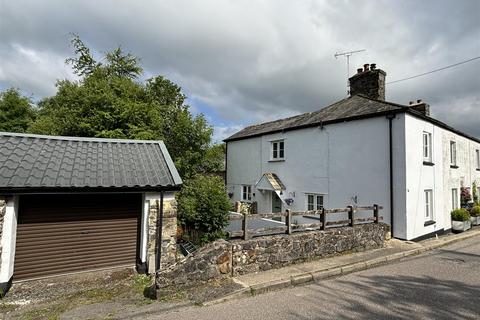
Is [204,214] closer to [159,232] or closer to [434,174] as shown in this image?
[159,232]

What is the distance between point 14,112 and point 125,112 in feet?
63.3

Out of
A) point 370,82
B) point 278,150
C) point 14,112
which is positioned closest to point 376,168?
point 370,82

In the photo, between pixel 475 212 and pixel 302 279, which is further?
pixel 475 212

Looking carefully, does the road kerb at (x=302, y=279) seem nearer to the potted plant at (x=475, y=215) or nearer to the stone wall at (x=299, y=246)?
the stone wall at (x=299, y=246)

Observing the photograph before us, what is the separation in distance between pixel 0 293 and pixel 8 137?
A: 434 centimetres

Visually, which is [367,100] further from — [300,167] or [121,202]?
[121,202]

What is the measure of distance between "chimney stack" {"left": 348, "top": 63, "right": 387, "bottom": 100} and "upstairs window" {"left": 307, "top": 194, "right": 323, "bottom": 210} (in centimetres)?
590

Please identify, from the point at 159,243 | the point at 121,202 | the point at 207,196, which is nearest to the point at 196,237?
the point at 207,196

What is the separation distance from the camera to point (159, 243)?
7.13 metres

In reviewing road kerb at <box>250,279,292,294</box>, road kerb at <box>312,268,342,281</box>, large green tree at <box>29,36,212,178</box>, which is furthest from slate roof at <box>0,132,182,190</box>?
large green tree at <box>29,36,212,178</box>

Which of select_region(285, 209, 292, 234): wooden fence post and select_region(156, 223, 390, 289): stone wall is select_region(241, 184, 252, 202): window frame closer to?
select_region(156, 223, 390, 289): stone wall

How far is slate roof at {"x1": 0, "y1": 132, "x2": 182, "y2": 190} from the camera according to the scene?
6.31m

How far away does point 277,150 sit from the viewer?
16.1 meters

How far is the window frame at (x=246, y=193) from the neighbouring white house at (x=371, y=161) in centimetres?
35
